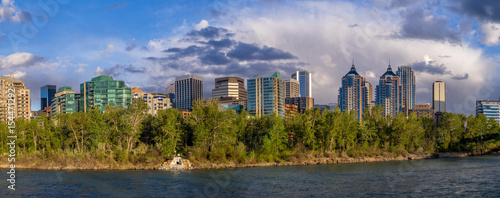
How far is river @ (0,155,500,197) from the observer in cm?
5562

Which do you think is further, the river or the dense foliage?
the dense foliage

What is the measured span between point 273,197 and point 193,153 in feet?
138

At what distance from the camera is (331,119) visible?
111375 millimetres

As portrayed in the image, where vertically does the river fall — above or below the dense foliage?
below

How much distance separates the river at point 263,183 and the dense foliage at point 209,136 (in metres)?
12.8

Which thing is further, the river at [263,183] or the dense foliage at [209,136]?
the dense foliage at [209,136]

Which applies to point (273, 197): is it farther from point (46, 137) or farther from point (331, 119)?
point (46, 137)

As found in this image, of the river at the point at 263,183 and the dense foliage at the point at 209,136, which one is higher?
the dense foliage at the point at 209,136

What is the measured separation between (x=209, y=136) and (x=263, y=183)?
113ft

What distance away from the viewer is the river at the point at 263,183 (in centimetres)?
5562

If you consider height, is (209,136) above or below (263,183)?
above

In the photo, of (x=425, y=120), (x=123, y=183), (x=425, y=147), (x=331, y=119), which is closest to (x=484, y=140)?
(x=425, y=120)

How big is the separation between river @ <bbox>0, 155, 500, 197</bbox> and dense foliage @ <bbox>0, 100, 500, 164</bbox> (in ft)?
42.0

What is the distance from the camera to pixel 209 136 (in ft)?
317
